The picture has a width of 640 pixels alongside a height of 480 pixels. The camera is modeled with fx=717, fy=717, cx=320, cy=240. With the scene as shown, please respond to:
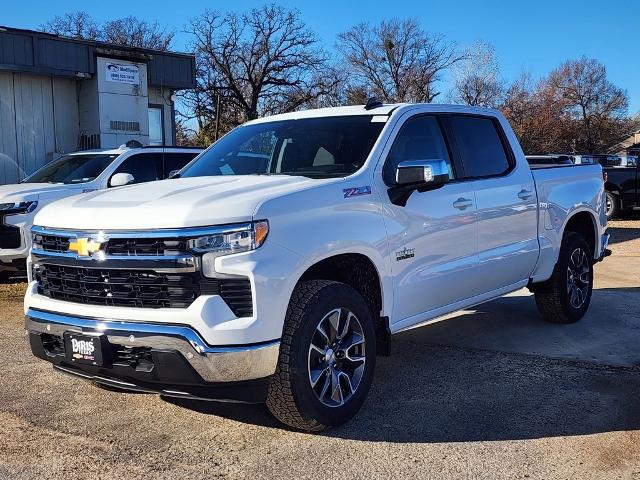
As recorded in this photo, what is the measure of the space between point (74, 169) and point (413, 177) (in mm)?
6726

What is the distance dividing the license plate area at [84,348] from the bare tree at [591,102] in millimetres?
57799

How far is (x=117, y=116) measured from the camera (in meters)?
15.2

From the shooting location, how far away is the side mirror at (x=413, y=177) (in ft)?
14.9

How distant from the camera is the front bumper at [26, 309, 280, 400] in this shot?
361cm

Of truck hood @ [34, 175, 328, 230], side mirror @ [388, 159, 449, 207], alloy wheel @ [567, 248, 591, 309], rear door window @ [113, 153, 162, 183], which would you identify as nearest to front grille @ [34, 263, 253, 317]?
truck hood @ [34, 175, 328, 230]

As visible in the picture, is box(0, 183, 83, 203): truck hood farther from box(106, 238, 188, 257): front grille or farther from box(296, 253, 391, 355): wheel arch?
box(296, 253, 391, 355): wheel arch

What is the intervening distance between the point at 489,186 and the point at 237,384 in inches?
112

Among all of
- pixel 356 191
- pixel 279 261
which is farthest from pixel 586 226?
pixel 279 261

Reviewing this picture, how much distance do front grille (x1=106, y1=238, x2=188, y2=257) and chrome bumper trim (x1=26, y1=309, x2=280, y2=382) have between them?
1.21 feet

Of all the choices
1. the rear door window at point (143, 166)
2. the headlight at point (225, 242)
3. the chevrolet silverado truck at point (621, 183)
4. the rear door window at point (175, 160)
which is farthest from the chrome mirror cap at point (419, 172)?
the chevrolet silverado truck at point (621, 183)

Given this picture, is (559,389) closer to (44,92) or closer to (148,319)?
(148,319)

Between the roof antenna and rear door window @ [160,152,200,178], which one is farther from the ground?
the roof antenna

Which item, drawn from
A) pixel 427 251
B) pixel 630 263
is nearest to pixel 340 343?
pixel 427 251

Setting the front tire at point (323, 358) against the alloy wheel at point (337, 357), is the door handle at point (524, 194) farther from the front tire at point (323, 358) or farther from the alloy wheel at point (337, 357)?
the alloy wheel at point (337, 357)
